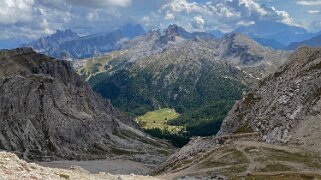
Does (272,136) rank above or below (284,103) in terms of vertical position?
below

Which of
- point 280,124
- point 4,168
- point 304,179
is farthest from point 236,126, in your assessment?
point 4,168

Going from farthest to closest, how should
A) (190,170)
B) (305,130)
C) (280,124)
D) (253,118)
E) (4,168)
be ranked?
(253,118) → (280,124) → (305,130) → (190,170) → (4,168)

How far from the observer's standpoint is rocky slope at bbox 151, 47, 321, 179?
10688 centimetres

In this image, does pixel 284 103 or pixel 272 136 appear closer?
pixel 272 136

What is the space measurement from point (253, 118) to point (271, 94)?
44.1 feet

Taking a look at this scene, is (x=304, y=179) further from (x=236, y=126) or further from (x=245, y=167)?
(x=236, y=126)

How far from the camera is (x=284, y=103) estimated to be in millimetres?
144875

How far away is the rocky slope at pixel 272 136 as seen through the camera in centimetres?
10688

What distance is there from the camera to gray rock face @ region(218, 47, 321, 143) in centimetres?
13275

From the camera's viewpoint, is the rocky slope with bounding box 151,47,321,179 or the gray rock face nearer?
the rocky slope with bounding box 151,47,321,179

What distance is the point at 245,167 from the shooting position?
108250 mm

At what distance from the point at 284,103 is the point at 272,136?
18.6 metres

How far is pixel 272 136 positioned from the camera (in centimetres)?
13025

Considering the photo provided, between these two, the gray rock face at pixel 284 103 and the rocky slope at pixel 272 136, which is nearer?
the rocky slope at pixel 272 136
